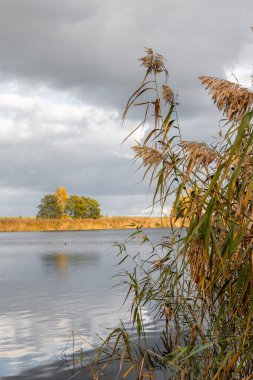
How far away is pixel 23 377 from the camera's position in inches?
250

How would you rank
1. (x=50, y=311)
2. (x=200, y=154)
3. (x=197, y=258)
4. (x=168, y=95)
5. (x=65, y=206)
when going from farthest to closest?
(x=65, y=206) → (x=50, y=311) → (x=168, y=95) → (x=200, y=154) → (x=197, y=258)

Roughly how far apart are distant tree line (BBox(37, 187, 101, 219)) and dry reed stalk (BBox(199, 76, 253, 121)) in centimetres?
7433

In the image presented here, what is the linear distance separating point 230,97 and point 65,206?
250 ft

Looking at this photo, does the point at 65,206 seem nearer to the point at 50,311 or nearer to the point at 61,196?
the point at 61,196

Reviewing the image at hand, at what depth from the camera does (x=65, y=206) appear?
7969 cm

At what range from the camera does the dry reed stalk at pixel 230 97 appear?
4.20m

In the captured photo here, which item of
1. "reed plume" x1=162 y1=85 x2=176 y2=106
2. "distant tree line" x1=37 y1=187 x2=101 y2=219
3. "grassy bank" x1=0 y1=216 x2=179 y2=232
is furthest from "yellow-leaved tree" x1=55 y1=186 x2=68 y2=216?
"reed plume" x1=162 y1=85 x2=176 y2=106

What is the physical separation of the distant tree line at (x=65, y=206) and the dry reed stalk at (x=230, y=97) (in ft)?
244

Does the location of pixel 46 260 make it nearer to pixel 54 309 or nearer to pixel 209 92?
pixel 54 309

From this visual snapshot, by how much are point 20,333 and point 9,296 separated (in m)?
5.19

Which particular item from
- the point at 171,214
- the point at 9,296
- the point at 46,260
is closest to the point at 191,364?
the point at 171,214

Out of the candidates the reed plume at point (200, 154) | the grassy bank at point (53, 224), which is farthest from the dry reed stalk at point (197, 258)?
the grassy bank at point (53, 224)

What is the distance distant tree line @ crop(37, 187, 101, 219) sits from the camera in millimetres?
78188

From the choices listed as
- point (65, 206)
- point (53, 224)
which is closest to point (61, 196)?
point (65, 206)
